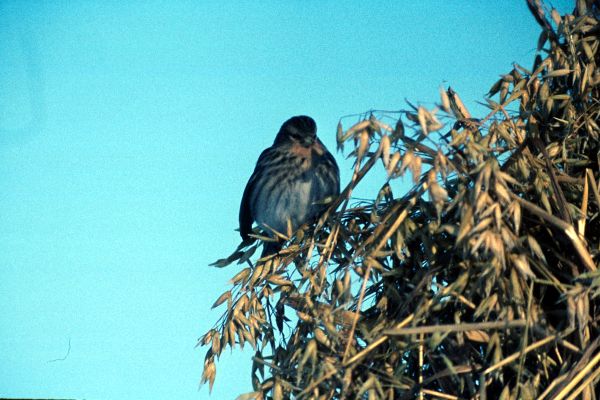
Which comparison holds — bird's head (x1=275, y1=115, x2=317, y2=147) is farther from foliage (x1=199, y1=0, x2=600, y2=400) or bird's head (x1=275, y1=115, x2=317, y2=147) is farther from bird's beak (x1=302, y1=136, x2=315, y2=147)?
foliage (x1=199, y1=0, x2=600, y2=400)

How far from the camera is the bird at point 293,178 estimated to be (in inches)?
132

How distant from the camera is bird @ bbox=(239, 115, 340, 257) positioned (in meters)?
3.36

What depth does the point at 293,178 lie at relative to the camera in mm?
3484

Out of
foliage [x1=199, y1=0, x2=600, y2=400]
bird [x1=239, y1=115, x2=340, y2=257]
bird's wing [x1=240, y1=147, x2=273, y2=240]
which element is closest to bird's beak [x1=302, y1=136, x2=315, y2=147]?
bird [x1=239, y1=115, x2=340, y2=257]

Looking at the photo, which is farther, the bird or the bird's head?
the bird's head

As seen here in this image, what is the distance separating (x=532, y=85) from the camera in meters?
1.78

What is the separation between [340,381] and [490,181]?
1.77 ft

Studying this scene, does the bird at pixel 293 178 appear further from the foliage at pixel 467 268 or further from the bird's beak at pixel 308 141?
the foliage at pixel 467 268

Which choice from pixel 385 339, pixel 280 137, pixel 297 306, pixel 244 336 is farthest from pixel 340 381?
pixel 280 137

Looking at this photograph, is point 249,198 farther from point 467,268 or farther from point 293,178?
point 467,268

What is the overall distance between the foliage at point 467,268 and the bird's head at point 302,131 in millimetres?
1621

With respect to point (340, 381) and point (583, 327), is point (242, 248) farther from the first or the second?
point (583, 327)

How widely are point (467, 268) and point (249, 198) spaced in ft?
7.90

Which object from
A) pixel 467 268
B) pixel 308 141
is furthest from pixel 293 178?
pixel 467 268
